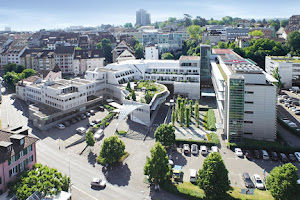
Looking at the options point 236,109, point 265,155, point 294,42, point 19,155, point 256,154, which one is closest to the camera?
point 19,155

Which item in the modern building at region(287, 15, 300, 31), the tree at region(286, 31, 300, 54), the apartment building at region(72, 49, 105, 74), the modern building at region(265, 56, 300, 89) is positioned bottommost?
the modern building at region(265, 56, 300, 89)

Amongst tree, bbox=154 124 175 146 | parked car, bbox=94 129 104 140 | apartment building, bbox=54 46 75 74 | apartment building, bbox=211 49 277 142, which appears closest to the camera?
tree, bbox=154 124 175 146

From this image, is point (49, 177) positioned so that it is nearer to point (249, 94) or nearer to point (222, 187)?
point (222, 187)

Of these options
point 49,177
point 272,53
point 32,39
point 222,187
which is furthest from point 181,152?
point 32,39

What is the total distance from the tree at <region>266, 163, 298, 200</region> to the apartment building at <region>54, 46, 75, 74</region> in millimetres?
82668

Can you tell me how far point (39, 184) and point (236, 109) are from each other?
3046 centimetres

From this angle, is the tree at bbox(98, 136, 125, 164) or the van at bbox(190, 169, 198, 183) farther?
the tree at bbox(98, 136, 125, 164)

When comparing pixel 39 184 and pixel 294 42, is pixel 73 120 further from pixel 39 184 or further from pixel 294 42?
pixel 294 42

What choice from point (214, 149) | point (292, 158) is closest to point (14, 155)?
point (214, 149)

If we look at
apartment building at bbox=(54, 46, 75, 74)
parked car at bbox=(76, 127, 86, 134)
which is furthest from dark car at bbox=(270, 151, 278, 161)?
apartment building at bbox=(54, 46, 75, 74)

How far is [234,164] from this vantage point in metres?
38.6

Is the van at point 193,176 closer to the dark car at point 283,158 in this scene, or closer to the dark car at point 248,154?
the dark car at point 248,154

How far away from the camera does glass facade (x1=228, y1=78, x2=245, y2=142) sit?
4303cm

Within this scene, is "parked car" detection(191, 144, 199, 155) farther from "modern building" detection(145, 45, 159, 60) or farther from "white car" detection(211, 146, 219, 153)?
"modern building" detection(145, 45, 159, 60)
